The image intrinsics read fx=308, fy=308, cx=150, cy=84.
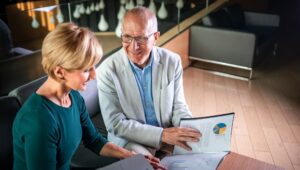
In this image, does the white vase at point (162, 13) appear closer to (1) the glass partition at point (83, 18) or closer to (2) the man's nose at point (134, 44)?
(1) the glass partition at point (83, 18)

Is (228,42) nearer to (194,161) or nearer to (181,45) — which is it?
(181,45)

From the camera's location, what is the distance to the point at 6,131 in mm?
1388

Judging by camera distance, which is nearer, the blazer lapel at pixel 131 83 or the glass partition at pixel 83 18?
the blazer lapel at pixel 131 83

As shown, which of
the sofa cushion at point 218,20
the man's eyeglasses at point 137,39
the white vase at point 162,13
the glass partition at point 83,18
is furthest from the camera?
the white vase at point 162,13

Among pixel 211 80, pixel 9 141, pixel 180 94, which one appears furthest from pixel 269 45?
pixel 9 141

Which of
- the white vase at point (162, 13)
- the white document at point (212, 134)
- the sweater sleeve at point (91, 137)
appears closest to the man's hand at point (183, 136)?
the white document at point (212, 134)

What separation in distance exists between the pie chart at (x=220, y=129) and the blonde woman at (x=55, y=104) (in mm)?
574

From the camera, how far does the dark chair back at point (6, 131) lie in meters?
1.37

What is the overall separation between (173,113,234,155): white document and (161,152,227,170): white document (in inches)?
1.0

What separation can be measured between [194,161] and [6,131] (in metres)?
0.85

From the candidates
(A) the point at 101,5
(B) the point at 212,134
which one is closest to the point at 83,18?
(A) the point at 101,5

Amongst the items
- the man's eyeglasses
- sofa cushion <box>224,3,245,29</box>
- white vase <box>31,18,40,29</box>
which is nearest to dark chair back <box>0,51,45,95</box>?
the man's eyeglasses

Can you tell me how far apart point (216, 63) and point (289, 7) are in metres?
4.32

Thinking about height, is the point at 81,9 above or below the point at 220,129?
above
